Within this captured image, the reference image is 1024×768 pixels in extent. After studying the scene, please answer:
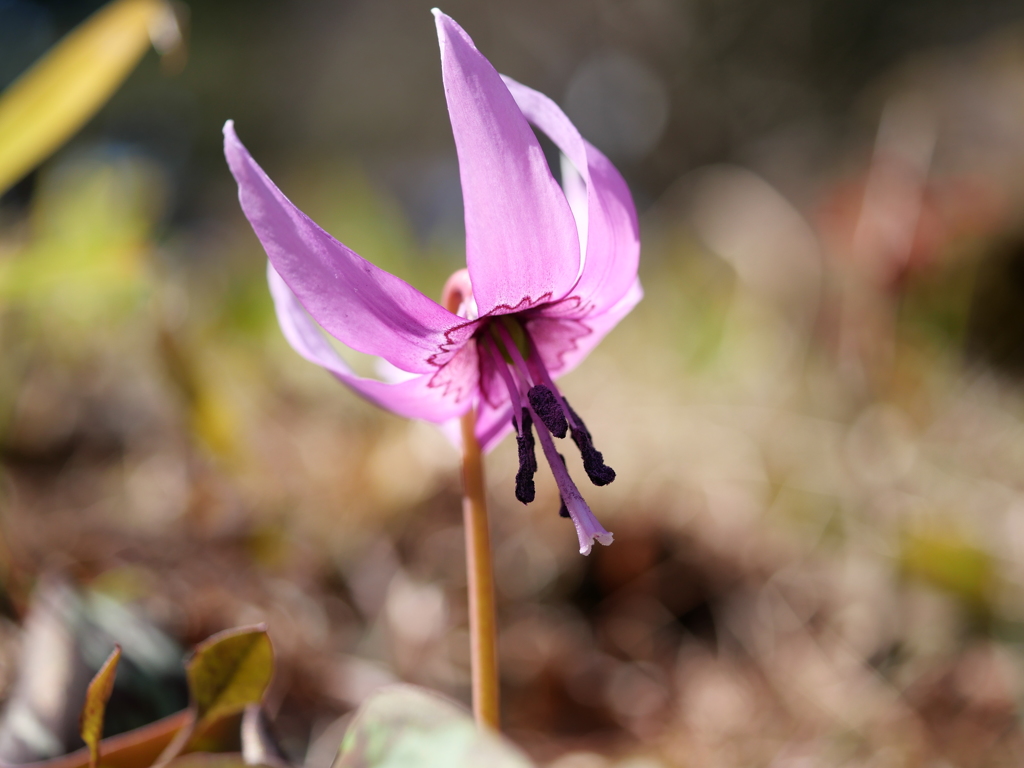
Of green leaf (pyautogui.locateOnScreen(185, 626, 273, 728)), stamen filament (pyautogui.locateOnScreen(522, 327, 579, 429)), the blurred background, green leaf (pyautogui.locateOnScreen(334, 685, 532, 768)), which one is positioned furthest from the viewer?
the blurred background

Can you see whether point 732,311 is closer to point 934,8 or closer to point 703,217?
point 703,217

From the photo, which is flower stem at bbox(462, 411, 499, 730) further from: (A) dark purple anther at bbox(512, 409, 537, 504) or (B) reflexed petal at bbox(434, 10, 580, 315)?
(B) reflexed petal at bbox(434, 10, 580, 315)

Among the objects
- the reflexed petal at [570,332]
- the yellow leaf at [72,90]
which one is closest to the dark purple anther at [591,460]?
the reflexed petal at [570,332]

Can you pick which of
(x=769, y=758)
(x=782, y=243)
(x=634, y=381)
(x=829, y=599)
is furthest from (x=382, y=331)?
(x=782, y=243)

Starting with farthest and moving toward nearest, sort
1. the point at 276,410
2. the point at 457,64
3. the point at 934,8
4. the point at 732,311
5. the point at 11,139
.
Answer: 1. the point at 934,8
2. the point at 732,311
3. the point at 276,410
4. the point at 11,139
5. the point at 457,64

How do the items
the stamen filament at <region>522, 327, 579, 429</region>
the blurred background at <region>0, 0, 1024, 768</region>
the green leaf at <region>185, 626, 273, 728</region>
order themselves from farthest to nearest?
1. the blurred background at <region>0, 0, 1024, 768</region>
2. the stamen filament at <region>522, 327, 579, 429</region>
3. the green leaf at <region>185, 626, 273, 728</region>

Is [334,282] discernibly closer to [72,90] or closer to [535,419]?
[535,419]

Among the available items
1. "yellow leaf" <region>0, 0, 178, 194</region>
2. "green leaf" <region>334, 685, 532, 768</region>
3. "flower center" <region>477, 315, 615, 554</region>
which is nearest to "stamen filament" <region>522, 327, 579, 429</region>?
"flower center" <region>477, 315, 615, 554</region>

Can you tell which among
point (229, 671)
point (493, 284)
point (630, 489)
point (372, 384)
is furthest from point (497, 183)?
point (630, 489)
